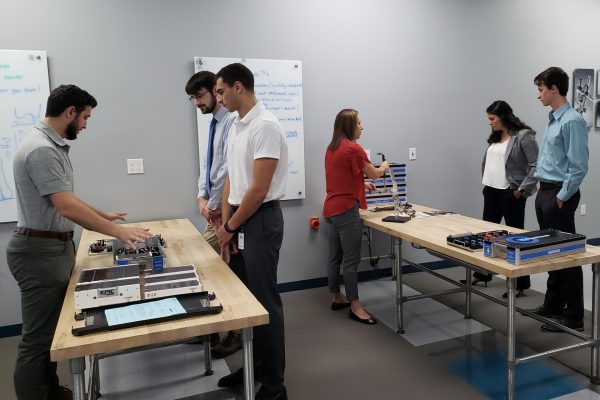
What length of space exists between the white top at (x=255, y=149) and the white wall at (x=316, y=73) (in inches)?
57.5

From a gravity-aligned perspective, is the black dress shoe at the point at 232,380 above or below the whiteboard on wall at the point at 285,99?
below

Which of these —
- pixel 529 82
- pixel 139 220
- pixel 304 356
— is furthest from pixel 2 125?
pixel 529 82

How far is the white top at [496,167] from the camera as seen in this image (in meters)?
3.83

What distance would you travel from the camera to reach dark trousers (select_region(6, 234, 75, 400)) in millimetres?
2020

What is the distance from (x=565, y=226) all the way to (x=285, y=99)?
2.25m

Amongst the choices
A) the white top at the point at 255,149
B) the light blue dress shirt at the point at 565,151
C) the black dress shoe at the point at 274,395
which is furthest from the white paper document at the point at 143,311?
the light blue dress shirt at the point at 565,151

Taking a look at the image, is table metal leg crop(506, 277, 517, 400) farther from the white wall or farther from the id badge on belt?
the white wall

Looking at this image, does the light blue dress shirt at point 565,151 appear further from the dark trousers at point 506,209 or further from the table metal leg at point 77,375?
the table metal leg at point 77,375

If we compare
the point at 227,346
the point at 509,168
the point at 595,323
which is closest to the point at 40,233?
the point at 227,346

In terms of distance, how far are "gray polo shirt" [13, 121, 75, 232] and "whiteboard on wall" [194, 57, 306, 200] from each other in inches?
65.2

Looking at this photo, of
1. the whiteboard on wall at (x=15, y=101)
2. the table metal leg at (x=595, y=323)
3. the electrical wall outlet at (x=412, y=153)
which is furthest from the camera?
the electrical wall outlet at (x=412, y=153)

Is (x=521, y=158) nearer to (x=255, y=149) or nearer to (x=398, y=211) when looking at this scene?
(x=398, y=211)

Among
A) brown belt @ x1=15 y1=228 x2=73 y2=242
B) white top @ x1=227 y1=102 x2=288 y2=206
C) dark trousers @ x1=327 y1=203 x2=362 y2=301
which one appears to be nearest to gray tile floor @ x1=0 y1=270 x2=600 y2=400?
dark trousers @ x1=327 y1=203 x2=362 y2=301

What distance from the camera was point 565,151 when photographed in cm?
304
